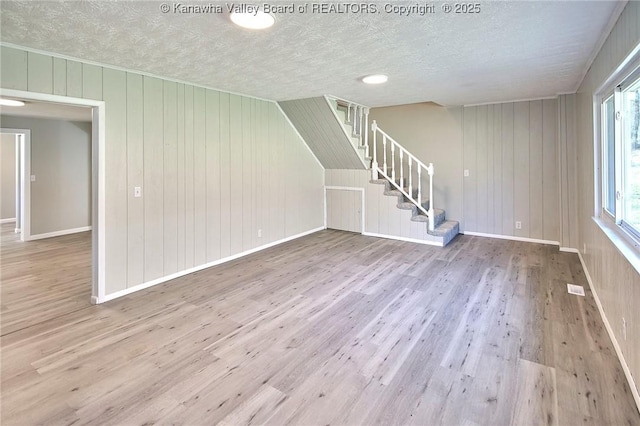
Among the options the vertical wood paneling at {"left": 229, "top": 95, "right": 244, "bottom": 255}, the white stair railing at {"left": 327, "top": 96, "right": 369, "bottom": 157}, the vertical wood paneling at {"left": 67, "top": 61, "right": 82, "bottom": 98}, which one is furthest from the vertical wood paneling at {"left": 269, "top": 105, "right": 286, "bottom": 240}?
the vertical wood paneling at {"left": 67, "top": 61, "right": 82, "bottom": 98}

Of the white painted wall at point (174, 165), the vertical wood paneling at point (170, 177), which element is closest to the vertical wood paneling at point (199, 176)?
the white painted wall at point (174, 165)

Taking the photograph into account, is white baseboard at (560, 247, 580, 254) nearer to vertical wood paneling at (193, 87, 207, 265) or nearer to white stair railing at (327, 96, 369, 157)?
white stair railing at (327, 96, 369, 157)

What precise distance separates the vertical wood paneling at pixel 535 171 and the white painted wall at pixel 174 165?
12.7 ft

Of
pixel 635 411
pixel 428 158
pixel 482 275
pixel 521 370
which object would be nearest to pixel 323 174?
pixel 428 158

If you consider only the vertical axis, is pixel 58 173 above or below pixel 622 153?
above

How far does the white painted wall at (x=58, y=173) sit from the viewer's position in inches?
243

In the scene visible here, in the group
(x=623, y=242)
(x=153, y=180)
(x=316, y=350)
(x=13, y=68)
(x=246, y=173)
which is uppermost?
(x=13, y=68)

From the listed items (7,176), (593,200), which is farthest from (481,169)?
(7,176)

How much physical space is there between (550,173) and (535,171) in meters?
0.20

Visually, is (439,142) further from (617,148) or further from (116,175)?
(116,175)

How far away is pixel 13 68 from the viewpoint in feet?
8.81

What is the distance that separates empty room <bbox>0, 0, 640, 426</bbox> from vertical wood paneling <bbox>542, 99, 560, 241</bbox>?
0.03m

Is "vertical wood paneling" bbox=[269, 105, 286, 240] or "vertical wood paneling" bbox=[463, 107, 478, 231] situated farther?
"vertical wood paneling" bbox=[463, 107, 478, 231]

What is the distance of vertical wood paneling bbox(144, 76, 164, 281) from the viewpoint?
361cm
